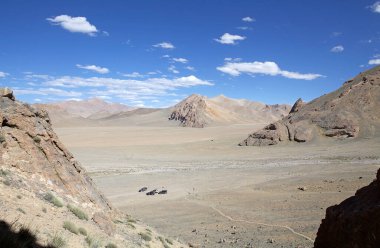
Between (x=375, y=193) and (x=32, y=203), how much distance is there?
7.46 m

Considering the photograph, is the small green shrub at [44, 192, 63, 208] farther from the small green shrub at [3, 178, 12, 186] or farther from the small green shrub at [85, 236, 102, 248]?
the small green shrub at [85, 236, 102, 248]

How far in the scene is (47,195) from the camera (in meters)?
10.8

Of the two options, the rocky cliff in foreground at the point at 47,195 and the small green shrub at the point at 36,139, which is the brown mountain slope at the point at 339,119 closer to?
the rocky cliff in foreground at the point at 47,195

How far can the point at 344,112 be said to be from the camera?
→ 70875mm

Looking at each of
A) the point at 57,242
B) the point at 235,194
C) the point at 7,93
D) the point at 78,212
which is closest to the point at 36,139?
the point at 7,93

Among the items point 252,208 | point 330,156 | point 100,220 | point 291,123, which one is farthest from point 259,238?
point 291,123

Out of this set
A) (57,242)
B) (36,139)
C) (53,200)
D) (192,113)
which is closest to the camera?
(57,242)

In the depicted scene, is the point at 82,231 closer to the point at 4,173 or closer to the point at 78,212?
the point at 78,212

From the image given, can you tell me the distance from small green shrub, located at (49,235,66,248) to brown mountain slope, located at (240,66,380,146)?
62768mm

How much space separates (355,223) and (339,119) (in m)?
66.7

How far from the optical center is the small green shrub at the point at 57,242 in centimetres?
768

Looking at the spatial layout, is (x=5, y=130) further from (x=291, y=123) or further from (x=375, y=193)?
(x=291, y=123)

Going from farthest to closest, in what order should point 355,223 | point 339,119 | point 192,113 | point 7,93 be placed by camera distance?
point 192,113, point 339,119, point 7,93, point 355,223

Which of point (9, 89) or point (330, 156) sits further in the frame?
point (330, 156)
